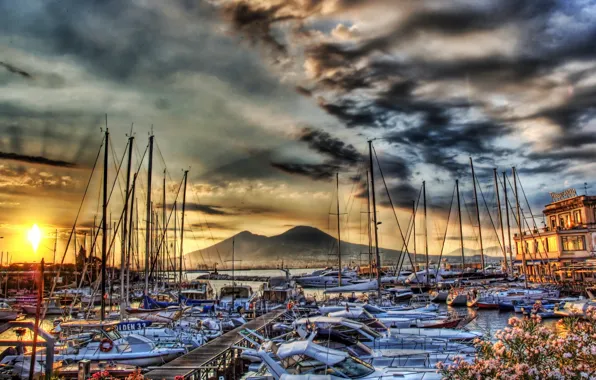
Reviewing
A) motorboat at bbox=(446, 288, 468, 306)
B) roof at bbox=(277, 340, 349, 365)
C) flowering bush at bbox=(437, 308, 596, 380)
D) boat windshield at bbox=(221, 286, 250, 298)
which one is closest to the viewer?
flowering bush at bbox=(437, 308, 596, 380)

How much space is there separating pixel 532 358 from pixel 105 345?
22.4 meters

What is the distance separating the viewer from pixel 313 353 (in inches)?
590

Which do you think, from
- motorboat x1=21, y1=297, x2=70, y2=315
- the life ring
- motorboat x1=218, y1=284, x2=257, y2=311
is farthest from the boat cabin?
motorboat x1=21, y1=297, x2=70, y2=315

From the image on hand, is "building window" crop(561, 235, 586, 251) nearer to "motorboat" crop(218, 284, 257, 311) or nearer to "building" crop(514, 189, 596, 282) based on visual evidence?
"building" crop(514, 189, 596, 282)

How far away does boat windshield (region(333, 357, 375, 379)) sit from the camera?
14656 millimetres

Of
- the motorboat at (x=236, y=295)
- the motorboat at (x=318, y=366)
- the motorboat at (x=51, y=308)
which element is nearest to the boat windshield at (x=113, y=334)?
the motorboat at (x=318, y=366)

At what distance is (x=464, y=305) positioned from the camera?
2244 inches

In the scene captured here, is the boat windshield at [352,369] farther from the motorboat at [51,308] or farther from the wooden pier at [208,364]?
the motorboat at [51,308]

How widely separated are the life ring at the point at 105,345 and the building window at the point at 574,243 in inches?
2567

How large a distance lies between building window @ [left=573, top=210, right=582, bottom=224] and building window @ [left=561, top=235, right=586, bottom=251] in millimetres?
4078

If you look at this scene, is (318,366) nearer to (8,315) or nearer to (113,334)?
(113,334)

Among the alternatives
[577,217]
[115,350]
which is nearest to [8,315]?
[115,350]

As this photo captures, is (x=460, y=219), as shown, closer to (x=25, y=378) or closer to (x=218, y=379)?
(x=218, y=379)

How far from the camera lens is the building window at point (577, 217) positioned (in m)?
67.9
